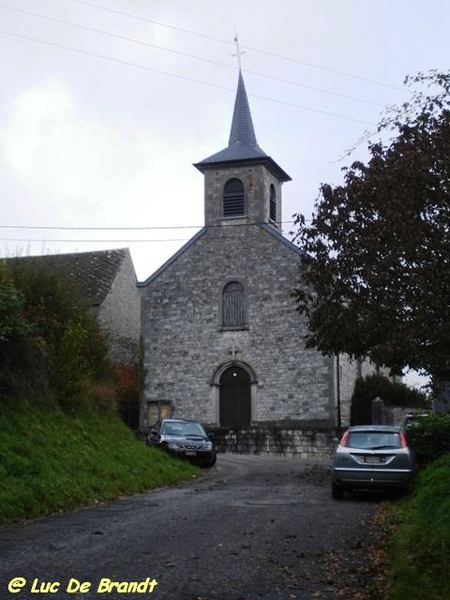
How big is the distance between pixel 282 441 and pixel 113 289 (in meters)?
12.8

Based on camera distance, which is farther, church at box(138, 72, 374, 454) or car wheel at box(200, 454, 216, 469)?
church at box(138, 72, 374, 454)

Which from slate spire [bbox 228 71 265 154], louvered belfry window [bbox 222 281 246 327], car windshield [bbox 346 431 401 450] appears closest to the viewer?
car windshield [bbox 346 431 401 450]

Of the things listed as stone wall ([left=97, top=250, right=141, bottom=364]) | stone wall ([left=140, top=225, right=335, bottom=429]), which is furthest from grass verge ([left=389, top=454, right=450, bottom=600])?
stone wall ([left=97, top=250, right=141, bottom=364])

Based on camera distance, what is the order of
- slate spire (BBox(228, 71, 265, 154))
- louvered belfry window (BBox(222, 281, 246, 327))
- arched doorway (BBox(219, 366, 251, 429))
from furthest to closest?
1. slate spire (BBox(228, 71, 265, 154))
2. louvered belfry window (BBox(222, 281, 246, 327))
3. arched doorway (BBox(219, 366, 251, 429))

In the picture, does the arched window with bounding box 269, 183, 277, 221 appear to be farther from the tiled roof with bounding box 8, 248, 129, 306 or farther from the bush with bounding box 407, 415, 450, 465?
the bush with bounding box 407, 415, 450, 465

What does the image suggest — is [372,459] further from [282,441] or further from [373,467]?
[282,441]

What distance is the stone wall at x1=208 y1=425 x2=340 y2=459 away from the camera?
3397cm

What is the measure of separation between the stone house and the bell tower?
5.75 meters

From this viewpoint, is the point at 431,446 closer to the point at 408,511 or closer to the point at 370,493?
the point at 370,493

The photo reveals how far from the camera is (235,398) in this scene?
39.3 m

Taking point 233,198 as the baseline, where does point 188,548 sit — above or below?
below

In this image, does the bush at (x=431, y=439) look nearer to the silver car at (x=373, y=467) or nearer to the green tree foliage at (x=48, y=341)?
the silver car at (x=373, y=467)

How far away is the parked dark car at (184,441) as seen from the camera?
955 inches

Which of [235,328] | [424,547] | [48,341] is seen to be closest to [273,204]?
[235,328]
